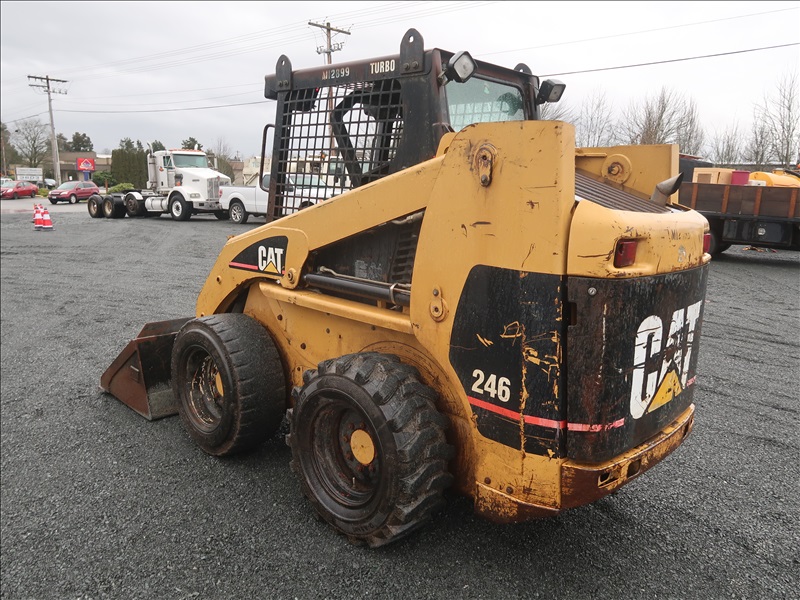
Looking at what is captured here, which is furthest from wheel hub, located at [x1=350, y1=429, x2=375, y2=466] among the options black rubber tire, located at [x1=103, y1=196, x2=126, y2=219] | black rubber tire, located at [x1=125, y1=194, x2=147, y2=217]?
black rubber tire, located at [x1=103, y1=196, x2=126, y2=219]

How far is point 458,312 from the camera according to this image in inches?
92.7

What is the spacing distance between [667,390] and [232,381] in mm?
2271

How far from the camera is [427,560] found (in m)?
2.60

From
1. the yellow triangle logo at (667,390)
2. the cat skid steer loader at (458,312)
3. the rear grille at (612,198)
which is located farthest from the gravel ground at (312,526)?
the rear grille at (612,198)

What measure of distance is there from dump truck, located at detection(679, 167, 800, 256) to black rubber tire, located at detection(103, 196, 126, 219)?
20440 millimetres

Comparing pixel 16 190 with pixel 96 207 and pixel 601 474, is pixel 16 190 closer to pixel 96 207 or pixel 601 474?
pixel 96 207

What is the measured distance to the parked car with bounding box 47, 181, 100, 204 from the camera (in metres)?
35.1

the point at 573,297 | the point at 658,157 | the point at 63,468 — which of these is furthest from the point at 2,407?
the point at 658,157

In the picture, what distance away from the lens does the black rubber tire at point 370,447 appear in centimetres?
238

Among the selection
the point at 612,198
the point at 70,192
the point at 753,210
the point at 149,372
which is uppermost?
the point at 612,198

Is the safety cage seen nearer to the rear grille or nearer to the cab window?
the cab window

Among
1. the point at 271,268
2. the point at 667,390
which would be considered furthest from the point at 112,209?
the point at 667,390

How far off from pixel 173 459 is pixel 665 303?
2.98 m

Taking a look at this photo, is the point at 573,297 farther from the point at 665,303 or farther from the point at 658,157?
the point at 658,157
